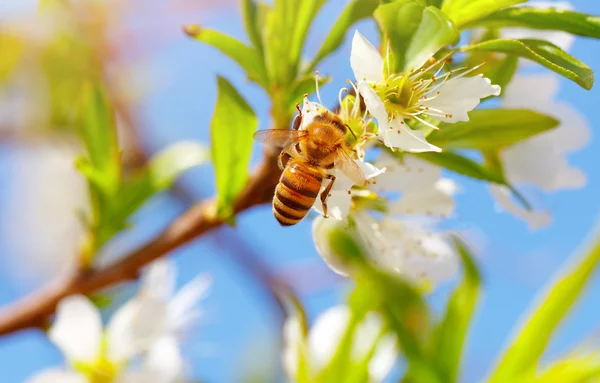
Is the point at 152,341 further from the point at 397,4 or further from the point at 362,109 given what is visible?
the point at 397,4

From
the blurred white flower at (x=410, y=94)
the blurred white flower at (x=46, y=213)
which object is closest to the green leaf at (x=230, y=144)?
the blurred white flower at (x=410, y=94)

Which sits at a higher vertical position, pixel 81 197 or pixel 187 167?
pixel 187 167

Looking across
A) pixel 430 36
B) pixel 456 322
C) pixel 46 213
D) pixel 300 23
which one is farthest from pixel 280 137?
pixel 46 213

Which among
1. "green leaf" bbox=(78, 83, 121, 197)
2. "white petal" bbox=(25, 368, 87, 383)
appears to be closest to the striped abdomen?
"green leaf" bbox=(78, 83, 121, 197)

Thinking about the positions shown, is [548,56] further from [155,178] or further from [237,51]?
[155,178]

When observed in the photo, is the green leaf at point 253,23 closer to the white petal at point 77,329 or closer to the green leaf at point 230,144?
the green leaf at point 230,144

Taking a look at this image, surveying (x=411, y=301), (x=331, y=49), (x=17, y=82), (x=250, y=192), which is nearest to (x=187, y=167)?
(x=250, y=192)
